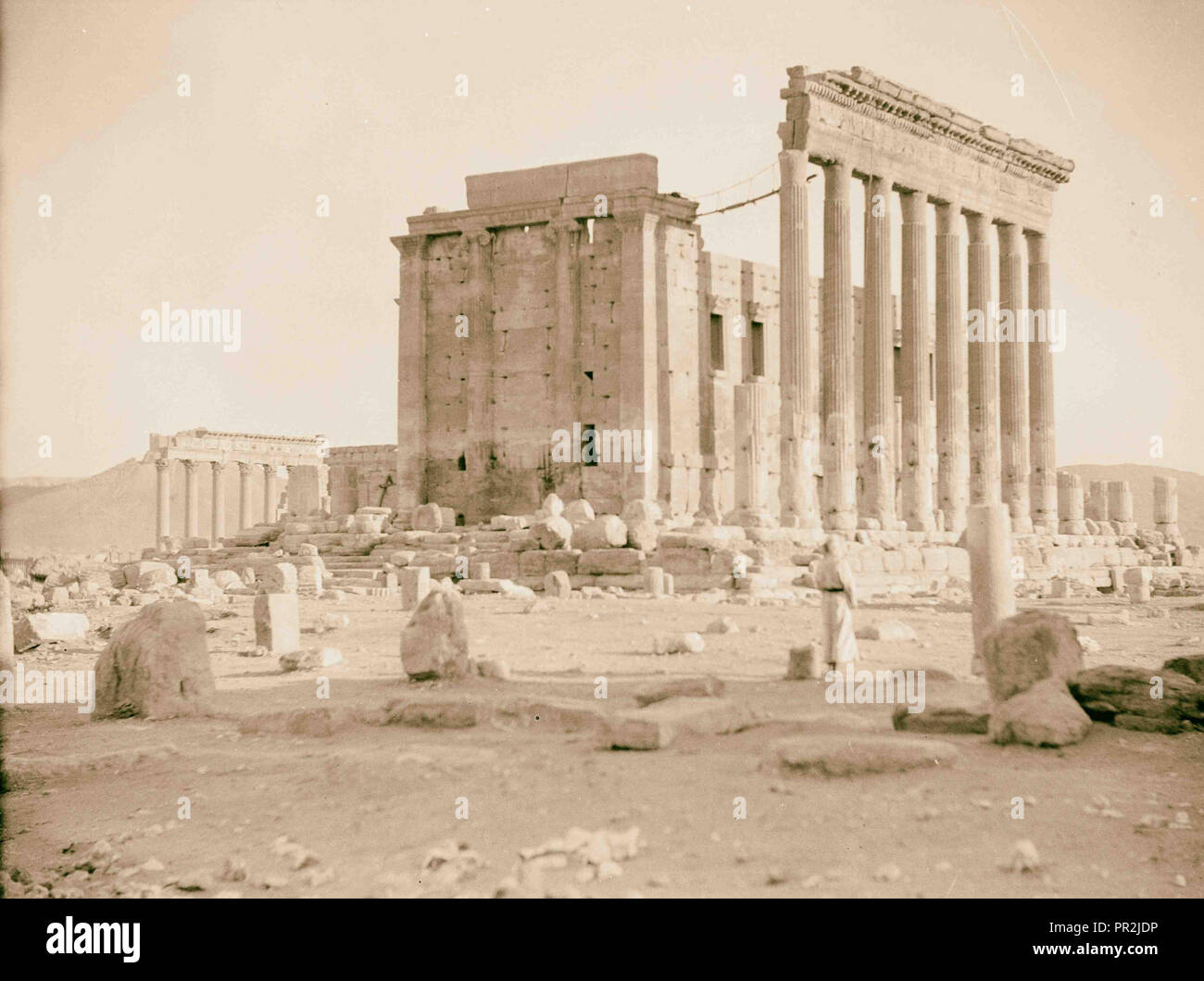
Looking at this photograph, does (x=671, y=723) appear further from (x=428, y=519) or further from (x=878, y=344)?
(x=878, y=344)

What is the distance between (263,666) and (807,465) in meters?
17.3

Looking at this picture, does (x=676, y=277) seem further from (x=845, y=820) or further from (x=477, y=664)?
(x=845, y=820)

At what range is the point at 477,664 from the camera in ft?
33.7

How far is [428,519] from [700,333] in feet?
30.3

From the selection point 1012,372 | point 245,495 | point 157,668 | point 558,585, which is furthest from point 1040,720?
point 245,495

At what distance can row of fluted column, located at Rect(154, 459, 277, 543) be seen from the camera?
47.0 meters

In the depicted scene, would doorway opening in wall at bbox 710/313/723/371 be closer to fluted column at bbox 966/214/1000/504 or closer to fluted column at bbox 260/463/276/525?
fluted column at bbox 966/214/1000/504

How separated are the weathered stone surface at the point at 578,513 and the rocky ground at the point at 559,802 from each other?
15437mm

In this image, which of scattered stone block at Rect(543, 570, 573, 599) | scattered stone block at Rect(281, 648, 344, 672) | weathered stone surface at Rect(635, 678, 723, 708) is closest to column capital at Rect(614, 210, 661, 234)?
scattered stone block at Rect(543, 570, 573, 599)

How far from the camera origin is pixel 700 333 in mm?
31500

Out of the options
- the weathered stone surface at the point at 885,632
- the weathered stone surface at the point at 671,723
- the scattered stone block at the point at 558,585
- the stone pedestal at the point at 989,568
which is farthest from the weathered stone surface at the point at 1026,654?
the scattered stone block at the point at 558,585

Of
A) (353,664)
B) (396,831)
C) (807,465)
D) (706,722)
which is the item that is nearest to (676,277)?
(807,465)

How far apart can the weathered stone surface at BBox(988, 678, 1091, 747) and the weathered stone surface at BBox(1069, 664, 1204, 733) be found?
337 mm

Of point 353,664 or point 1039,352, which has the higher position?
point 1039,352
